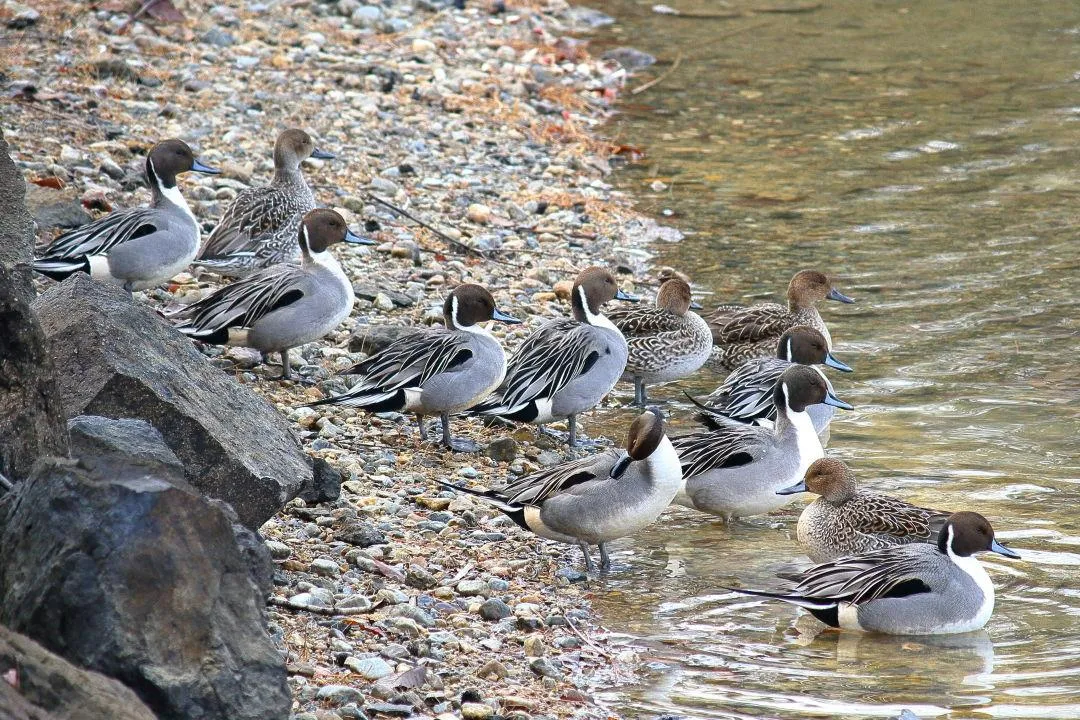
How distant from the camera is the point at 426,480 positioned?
257 inches

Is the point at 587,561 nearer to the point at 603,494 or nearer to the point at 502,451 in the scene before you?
the point at 603,494

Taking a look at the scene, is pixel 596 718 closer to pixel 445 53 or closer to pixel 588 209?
pixel 588 209

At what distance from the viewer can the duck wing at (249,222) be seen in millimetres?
8398

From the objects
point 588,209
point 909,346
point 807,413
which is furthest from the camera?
point 588,209

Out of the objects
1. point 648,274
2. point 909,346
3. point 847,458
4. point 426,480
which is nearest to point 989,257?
point 909,346

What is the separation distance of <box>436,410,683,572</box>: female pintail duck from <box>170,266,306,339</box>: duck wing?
1848mm

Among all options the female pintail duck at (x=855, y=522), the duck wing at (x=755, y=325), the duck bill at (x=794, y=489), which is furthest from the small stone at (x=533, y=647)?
the duck wing at (x=755, y=325)

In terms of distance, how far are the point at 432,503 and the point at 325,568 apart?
110cm

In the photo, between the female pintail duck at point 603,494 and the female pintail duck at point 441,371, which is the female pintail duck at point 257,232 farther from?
the female pintail duck at point 603,494

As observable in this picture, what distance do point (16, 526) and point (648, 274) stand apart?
698cm

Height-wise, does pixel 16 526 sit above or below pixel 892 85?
above

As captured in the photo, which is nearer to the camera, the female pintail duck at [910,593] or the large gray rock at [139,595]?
the large gray rock at [139,595]

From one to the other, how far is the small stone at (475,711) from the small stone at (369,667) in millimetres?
283

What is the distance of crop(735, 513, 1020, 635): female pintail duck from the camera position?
5434 mm
